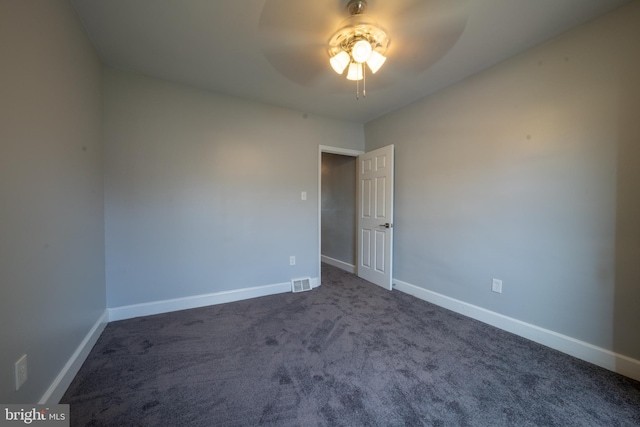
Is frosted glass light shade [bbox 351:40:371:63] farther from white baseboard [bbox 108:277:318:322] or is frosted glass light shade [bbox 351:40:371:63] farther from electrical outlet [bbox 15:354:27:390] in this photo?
white baseboard [bbox 108:277:318:322]

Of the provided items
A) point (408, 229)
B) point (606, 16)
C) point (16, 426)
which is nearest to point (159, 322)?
point (16, 426)

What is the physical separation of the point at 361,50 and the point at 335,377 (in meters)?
2.28

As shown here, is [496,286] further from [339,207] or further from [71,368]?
[71,368]

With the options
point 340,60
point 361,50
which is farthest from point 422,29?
point 340,60

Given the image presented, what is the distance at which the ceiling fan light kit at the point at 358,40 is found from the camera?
5.62ft

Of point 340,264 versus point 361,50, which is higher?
point 361,50

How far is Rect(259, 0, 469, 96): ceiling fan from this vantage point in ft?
5.43

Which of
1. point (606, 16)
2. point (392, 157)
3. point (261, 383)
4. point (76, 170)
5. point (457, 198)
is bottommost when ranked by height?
point (261, 383)

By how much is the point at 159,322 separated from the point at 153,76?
2517 millimetres

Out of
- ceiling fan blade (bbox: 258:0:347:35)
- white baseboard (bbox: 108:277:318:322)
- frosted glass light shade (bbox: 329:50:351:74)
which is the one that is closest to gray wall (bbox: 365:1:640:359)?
frosted glass light shade (bbox: 329:50:351:74)

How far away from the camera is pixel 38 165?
1312 millimetres

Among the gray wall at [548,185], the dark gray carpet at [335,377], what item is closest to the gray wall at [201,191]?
the dark gray carpet at [335,377]

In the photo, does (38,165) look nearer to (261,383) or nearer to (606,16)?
(261,383)

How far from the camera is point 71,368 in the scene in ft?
5.29
